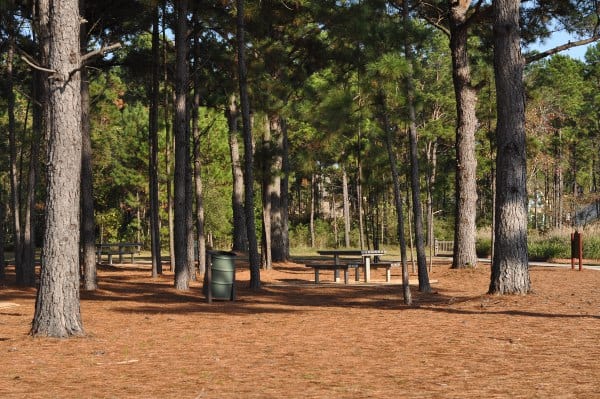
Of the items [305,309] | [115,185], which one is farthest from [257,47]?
[115,185]

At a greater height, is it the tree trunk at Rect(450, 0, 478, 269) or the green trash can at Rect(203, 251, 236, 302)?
the tree trunk at Rect(450, 0, 478, 269)

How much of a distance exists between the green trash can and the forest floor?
269 mm

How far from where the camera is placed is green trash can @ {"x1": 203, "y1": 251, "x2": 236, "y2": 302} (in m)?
15.1

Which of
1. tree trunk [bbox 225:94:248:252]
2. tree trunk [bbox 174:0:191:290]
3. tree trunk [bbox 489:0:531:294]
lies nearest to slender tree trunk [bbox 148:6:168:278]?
tree trunk [bbox 174:0:191:290]

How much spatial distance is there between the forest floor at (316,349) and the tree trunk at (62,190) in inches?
15.7

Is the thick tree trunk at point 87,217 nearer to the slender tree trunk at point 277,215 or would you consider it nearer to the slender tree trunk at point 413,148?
the slender tree trunk at point 413,148

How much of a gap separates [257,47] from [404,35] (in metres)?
8.36

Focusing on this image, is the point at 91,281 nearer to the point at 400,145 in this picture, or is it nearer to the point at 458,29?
the point at 458,29

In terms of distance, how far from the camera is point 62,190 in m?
9.71

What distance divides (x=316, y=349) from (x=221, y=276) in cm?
668

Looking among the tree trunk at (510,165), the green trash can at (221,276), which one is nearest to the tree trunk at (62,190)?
the green trash can at (221,276)

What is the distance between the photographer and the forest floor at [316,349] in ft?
21.2

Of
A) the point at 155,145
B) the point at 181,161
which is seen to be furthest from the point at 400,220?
the point at 155,145

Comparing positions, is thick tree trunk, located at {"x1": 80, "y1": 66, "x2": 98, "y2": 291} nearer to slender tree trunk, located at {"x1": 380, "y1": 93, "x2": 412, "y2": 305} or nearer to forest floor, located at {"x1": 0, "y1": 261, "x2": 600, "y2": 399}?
forest floor, located at {"x1": 0, "y1": 261, "x2": 600, "y2": 399}
